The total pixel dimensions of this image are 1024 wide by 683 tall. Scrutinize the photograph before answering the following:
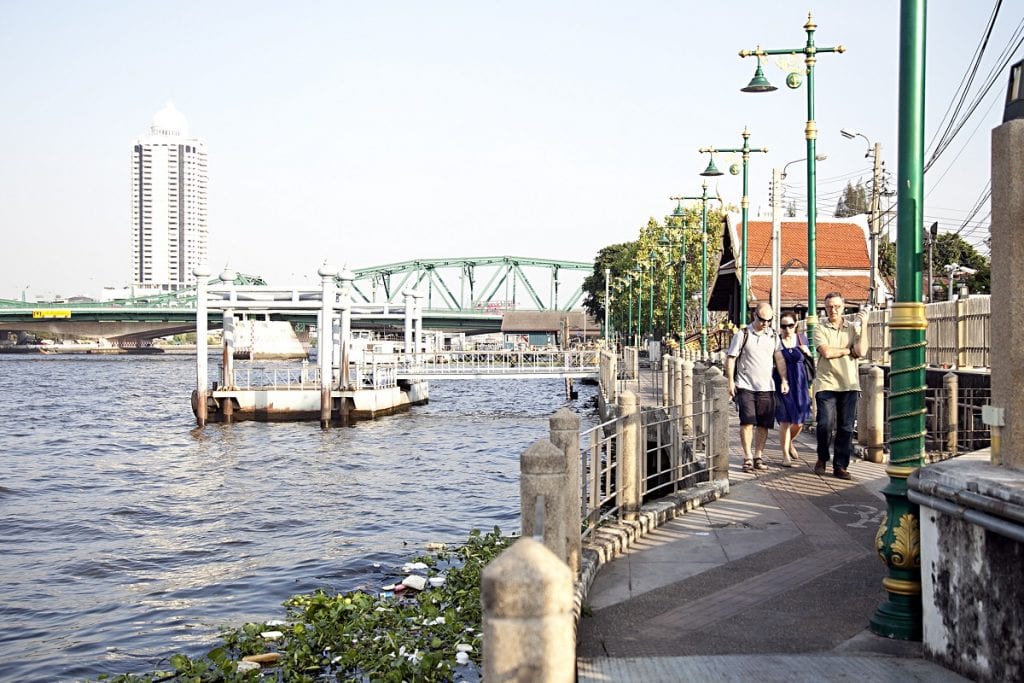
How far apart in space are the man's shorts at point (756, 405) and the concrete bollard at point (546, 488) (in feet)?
23.0

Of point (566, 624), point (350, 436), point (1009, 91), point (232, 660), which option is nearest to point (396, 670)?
point (232, 660)

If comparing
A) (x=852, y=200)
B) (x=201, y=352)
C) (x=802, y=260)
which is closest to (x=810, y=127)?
(x=802, y=260)

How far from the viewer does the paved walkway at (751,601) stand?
6.05 metres

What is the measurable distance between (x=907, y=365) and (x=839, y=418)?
588cm

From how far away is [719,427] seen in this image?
1240 cm

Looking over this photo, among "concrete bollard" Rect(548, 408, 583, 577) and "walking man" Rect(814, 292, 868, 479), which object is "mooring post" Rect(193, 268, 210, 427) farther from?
"concrete bollard" Rect(548, 408, 583, 577)

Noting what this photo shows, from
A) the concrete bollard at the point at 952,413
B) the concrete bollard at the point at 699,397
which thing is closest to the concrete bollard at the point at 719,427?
the concrete bollard at the point at 699,397

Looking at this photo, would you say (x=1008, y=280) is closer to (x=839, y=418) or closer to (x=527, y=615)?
(x=527, y=615)

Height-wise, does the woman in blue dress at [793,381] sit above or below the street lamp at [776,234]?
below

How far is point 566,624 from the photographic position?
397 centimetres

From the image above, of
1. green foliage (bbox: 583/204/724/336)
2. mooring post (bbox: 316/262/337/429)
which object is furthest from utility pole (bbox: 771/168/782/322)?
mooring post (bbox: 316/262/337/429)

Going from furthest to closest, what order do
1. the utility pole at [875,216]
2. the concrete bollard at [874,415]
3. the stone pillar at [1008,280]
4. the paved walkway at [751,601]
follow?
the utility pole at [875,216] < the concrete bollard at [874,415] < the paved walkway at [751,601] < the stone pillar at [1008,280]

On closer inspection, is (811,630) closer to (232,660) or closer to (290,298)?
(232,660)

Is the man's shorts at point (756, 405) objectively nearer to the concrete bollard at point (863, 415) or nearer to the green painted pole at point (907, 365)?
the concrete bollard at point (863, 415)
